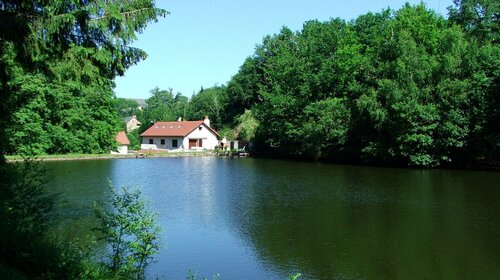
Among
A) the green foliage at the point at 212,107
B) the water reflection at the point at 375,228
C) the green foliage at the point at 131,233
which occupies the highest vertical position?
the green foliage at the point at 212,107

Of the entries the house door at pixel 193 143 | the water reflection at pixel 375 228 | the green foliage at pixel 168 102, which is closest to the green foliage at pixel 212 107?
the green foliage at pixel 168 102

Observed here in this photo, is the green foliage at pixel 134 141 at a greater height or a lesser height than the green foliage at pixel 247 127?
lesser


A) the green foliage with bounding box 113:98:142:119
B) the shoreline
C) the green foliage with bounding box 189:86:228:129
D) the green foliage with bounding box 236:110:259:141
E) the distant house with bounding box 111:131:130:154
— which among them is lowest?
the shoreline

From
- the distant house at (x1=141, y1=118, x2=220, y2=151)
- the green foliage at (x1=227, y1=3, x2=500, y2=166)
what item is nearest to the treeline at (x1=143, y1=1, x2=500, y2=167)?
the green foliage at (x1=227, y1=3, x2=500, y2=166)

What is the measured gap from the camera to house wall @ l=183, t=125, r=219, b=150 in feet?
223

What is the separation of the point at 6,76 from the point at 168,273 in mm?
5885

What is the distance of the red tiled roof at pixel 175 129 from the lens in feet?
224

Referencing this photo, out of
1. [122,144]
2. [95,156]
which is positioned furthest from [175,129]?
[95,156]

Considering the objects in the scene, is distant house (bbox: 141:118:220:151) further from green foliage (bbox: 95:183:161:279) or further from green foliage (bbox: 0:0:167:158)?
green foliage (bbox: 95:183:161:279)

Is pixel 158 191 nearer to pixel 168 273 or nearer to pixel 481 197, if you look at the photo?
pixel 168 273

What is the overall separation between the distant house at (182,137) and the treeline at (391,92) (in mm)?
9408

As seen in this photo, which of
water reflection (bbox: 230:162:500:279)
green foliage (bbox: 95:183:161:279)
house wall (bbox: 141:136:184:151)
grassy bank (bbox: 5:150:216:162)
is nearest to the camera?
green foliage (bbox: 95:183:161:279)

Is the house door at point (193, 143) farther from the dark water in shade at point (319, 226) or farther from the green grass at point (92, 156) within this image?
the dark water in shade at point (319, 226)

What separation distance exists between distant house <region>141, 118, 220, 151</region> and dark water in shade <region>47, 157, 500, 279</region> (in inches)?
1546
